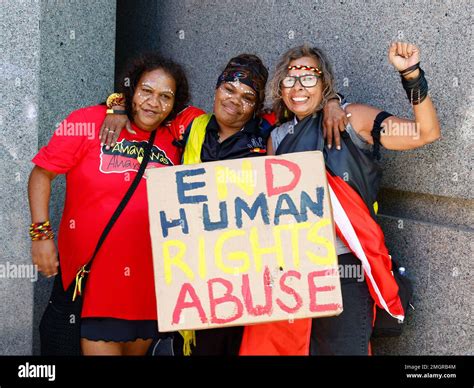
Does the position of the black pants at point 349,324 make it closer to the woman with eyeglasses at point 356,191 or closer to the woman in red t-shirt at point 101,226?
the woman with eyeglasses at point 356,191

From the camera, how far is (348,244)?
116 inches

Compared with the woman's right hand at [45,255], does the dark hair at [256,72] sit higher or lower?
higher

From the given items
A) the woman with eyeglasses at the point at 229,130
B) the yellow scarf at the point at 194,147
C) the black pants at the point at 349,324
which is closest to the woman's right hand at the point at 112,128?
the woman with eyeglasses at the point at 229,130

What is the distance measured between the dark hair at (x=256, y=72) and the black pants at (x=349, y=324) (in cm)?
96

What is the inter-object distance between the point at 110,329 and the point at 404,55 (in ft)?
6.12

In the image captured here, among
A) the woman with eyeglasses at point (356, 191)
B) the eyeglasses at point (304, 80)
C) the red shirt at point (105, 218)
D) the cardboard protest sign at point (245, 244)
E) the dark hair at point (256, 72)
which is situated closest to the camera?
the cardboard protest sign at point (245, 244)

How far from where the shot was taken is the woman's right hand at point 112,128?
331 cm

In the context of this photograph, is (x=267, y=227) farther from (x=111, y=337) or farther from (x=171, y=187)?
(x=111, y=337)

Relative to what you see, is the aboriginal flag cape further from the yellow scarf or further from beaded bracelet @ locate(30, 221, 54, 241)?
beaded bracelet @ locate(30, 221, 54, 241)

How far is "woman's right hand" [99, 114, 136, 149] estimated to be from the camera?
331 cm

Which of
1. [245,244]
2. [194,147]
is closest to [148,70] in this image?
[194,147]

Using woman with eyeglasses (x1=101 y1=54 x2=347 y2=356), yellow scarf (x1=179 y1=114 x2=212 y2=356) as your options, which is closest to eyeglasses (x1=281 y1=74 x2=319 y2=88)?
woman with eyeglasses (x1=101 y1=54 x2=347 y2=356)

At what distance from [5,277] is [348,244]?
236 cm

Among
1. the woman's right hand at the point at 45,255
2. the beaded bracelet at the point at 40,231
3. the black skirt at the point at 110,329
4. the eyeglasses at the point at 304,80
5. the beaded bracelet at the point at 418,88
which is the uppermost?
the eyeglasses at the point at 304,80
